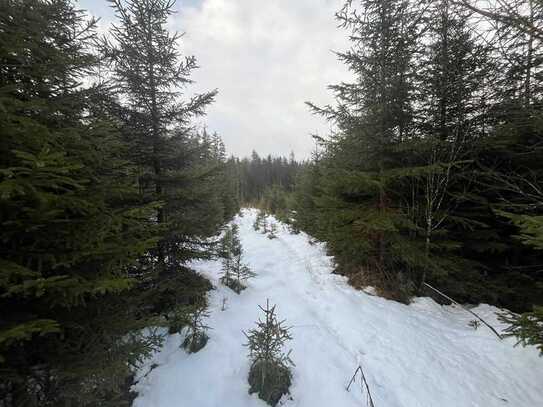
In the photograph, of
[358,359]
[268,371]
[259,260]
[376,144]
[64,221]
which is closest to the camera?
[64,221]

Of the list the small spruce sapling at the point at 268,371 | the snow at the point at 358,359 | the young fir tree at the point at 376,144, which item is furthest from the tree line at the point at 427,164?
the small spruce sapling at the point at 268,371

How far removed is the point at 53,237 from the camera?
225 centimetres

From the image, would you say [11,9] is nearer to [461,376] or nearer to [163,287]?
[163,287]

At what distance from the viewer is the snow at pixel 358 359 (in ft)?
11.6

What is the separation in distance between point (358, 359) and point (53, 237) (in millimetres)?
4737

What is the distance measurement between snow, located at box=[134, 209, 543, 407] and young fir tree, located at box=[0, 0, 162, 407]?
144 centimetres

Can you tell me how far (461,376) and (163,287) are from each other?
5603mm

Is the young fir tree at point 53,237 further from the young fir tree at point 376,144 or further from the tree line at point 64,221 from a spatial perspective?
the young fir tree at point 376,144

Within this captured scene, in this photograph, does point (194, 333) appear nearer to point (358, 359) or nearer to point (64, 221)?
point (358, 359)

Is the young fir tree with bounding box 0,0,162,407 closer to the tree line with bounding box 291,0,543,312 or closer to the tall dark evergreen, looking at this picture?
the tall dark evergreen

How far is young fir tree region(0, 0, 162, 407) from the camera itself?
1.95 meters

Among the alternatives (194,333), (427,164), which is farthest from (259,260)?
(427,164)

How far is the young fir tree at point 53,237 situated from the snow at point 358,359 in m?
1.44

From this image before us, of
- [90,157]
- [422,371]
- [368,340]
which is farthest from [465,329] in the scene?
[90,157]
